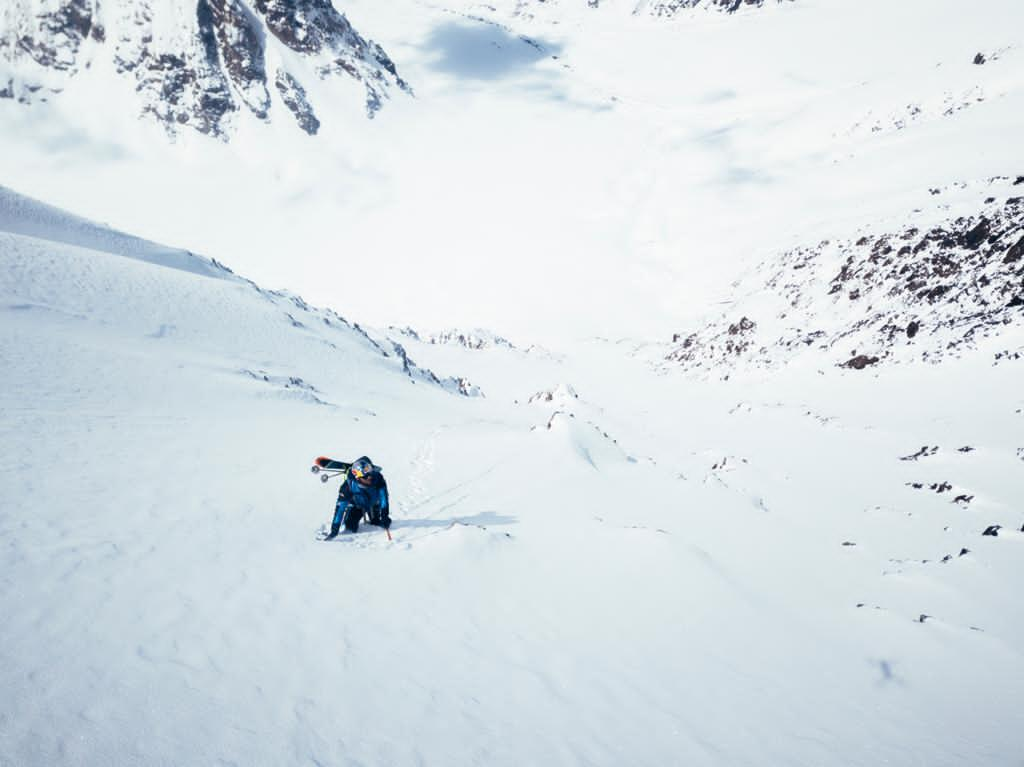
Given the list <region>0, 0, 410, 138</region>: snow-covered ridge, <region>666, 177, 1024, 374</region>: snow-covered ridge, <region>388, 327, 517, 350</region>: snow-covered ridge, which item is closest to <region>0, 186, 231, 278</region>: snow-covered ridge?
<region>388, 327, 517, 350</region>: snow-covered ridge

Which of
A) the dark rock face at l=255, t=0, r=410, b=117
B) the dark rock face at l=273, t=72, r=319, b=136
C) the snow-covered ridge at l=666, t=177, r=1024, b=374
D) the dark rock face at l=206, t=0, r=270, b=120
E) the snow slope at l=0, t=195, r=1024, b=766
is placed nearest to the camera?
the snow slope at l=0, t=195, r=1024, b=766

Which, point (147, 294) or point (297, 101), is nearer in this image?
point (147, 294)

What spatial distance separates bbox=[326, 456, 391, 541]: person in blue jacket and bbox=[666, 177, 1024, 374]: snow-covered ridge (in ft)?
88.1

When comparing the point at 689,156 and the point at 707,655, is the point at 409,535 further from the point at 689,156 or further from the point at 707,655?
the point at 689,156

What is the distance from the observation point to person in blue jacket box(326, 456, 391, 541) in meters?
9.03

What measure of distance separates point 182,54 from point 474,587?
170 metres

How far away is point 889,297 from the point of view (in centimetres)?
2928

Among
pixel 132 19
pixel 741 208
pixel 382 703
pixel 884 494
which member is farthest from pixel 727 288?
pixel 132 19

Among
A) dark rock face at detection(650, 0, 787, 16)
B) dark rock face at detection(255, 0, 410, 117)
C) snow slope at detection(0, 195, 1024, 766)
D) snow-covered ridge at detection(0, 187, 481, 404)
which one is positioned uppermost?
dark rock face at detection(650, 0, 787, 16)

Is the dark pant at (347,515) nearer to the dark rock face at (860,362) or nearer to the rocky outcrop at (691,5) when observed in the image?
the dark rock face at (860,362)

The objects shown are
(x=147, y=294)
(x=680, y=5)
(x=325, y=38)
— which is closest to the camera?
(x=147, y=294)

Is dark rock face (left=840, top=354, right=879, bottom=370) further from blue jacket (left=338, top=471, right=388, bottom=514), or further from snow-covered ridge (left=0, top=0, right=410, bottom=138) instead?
snow-covered ridge (left=0, top=0, right=410, bottom=138)

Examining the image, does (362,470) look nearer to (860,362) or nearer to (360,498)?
(360,498)

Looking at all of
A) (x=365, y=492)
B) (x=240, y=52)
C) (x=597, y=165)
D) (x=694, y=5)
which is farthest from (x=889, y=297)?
(x=694, y=5)
